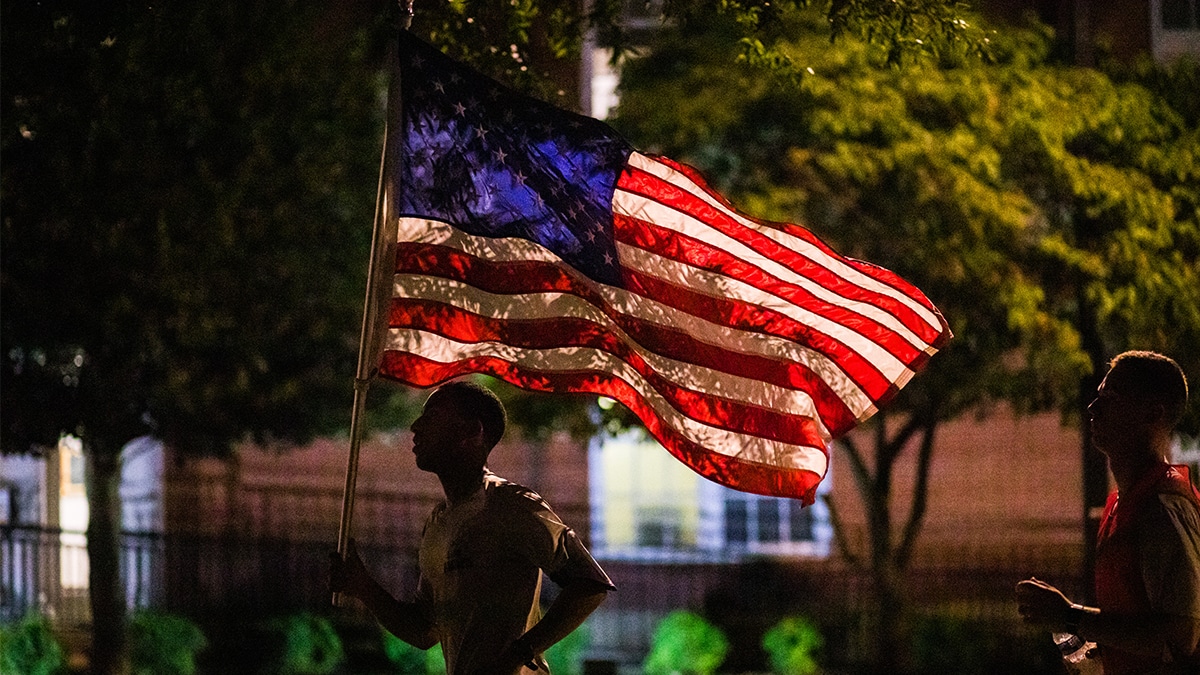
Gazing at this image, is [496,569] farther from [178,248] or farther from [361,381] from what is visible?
[178,248]

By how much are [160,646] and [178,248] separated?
14.1 feet

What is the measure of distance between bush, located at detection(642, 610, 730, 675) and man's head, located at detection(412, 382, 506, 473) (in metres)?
12.8

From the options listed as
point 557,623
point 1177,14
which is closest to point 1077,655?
point 557,623

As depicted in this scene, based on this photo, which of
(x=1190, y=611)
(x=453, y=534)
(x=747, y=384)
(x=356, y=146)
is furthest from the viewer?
(x=356, y=146)

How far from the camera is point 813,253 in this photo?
569 centimetres

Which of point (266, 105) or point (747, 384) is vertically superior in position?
point (266, 105)

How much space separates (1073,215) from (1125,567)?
864 cm

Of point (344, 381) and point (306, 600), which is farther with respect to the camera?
point (306, 600)

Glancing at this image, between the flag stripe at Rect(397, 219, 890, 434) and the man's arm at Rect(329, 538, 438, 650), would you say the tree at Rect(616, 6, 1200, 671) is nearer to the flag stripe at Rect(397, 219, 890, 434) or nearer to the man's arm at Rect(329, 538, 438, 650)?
the flag stripe at Rect(397, 219, 890, 434)

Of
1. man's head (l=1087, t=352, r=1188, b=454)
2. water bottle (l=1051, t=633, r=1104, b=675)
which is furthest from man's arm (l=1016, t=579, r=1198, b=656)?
man's head (l=1087, t=352, r=1188, b=454)

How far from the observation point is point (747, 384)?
561 cm

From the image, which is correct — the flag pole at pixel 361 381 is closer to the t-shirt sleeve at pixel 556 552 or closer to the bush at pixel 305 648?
the t-shirt sleeve at pixel 556 552

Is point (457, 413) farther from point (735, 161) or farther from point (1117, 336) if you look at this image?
point (735, 161)

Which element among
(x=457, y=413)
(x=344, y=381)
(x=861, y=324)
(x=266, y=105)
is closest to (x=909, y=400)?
(x=344, y=381)
